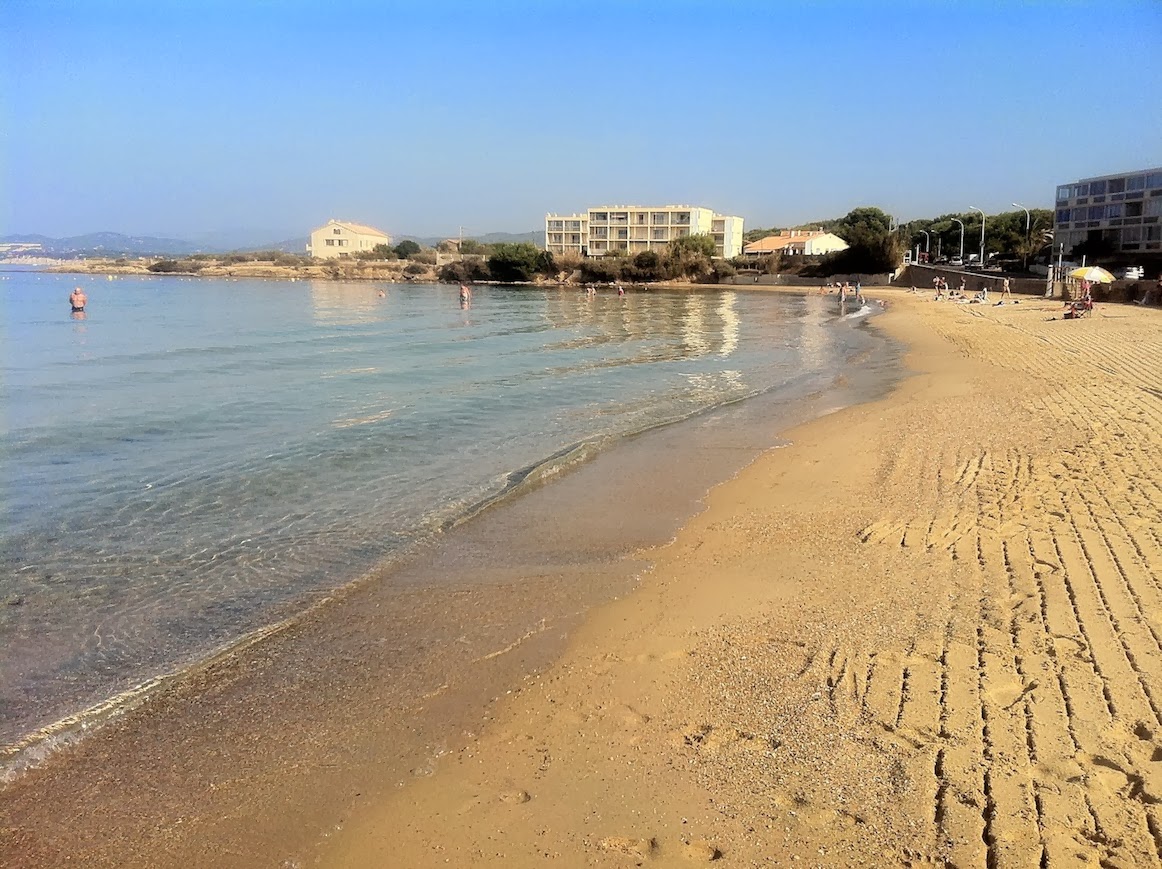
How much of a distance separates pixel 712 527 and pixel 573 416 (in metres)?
7.19

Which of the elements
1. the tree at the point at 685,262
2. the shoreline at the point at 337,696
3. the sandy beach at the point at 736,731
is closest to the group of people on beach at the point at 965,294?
the tree at the point at 685,262

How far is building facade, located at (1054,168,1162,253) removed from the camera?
75.2 m

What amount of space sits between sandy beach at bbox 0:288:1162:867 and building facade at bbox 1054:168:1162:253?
86.6 metres

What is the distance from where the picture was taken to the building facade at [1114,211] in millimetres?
75188

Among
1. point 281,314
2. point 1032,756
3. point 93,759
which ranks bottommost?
point 93,759

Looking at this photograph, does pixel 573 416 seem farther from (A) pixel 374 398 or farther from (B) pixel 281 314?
(B) pixel 281 314

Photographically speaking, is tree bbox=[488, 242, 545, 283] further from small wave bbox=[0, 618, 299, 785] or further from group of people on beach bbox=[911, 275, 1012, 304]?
small wave bbox=[0, 618, 299, 785]

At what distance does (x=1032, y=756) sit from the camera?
348cm

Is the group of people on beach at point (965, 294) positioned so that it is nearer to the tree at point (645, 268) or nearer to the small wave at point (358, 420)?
the small wave at point (358, 420)

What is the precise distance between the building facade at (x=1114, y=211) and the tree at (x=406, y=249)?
121003mm

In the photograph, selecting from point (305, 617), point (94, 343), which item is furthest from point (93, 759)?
point (94, 343)

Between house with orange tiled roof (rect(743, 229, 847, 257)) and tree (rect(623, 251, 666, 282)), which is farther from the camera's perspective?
house with orange tiled roof (rect(743, 229, 847, 257))

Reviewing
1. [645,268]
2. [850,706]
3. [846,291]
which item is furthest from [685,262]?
[850,706]

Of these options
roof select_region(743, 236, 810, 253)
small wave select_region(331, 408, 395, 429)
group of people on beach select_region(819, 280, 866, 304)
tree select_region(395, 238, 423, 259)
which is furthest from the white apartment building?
small wave select_region(331, 408, 395, 429)
